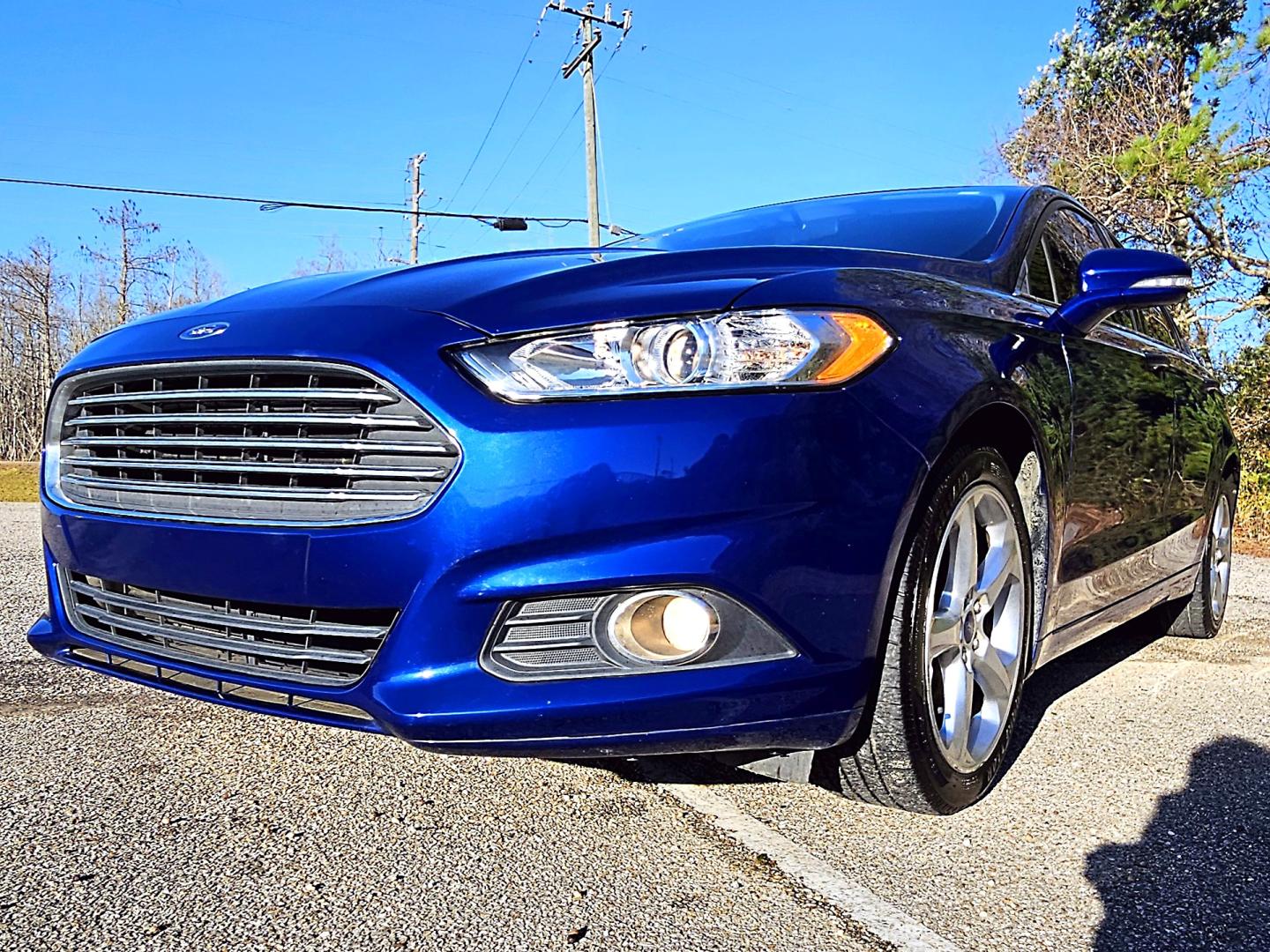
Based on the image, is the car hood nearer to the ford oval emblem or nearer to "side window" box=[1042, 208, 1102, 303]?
the ford oval emblem

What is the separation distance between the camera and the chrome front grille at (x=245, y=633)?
181cm

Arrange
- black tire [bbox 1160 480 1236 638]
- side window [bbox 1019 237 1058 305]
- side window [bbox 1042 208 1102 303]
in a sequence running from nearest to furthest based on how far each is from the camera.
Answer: side window [bbox 1019 237 1058 305] < side window [bbox 1042 208 1102 303] < black tire [bbox 1160 480 1236 638]

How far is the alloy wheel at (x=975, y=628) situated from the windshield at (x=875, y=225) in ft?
2.61

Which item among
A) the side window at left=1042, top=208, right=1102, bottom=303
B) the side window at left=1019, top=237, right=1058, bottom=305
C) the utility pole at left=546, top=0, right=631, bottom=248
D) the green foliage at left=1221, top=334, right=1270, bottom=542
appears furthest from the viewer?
the utility pole at left=546, top=0, right=631, bottom=248

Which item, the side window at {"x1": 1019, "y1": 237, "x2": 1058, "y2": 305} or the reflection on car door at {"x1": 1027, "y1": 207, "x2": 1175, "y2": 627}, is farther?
the side window at {"x1": 1019, "y1": 237, "x2": 1058, "y2": 305}

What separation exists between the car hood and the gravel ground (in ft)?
3.18

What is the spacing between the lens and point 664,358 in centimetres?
176

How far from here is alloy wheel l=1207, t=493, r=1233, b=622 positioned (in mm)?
4242

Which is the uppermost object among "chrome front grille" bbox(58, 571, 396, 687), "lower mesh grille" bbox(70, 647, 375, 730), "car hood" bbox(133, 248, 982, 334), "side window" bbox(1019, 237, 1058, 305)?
"side window" bbox(1019, 237, 1058, 305)

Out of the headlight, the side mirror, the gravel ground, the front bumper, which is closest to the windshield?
the side mirror

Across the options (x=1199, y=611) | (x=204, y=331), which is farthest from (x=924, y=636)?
(x=1199, y=611)

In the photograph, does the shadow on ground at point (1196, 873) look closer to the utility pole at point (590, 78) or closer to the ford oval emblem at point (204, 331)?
the ford oval emblem at point (204, 331)

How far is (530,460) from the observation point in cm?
169

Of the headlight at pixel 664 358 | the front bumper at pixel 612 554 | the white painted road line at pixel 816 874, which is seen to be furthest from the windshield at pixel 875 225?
the white painted road line at pixel 816 874
